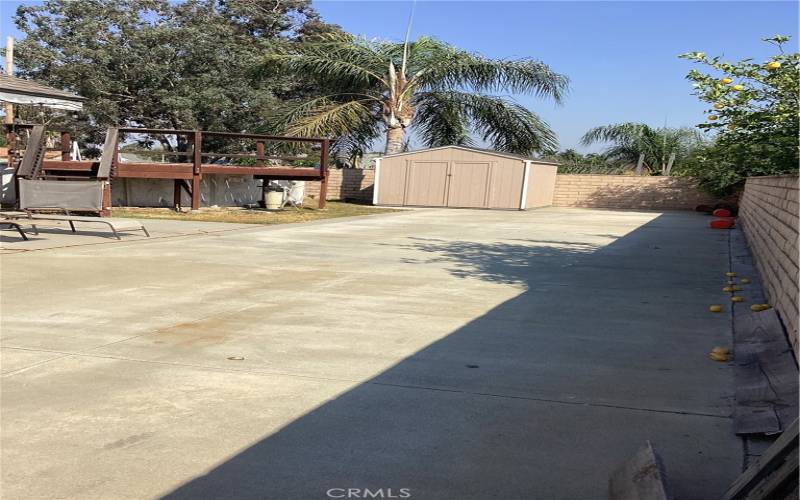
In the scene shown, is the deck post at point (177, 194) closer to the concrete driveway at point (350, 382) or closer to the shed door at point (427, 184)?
the concrete driveway at point (350, 382)

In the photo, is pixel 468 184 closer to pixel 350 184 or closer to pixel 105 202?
pixel 350 184

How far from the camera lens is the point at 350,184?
29891 mm

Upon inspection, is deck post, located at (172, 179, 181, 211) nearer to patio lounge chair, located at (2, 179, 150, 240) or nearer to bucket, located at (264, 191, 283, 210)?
bucket, located at (264, 191, 283, 210)

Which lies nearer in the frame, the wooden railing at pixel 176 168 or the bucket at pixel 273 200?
the wooden railing at pixel 176 168

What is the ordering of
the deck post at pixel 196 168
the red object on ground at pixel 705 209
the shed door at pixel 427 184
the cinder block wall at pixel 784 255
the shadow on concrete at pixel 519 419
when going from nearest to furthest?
the shadow on concrete at pixel 519 419, the cinder block wall at pixel 784 255, the deck post at pixel 196 168, the red object on ground at pixel 705 209, the shed door at pixel 427 184

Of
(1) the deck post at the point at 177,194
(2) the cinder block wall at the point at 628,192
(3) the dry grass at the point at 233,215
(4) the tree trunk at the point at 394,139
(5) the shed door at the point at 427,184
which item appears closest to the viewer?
(3) the dry grass at the point at 233,215

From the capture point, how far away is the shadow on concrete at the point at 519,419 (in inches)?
113

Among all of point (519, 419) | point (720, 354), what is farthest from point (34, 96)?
point (720, 354)

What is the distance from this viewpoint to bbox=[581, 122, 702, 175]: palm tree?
1280 inches

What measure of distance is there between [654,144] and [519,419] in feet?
105

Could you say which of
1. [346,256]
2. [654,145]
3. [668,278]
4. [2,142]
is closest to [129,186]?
[346,256]

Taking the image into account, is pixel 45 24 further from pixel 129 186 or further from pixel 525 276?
pixel 525 276

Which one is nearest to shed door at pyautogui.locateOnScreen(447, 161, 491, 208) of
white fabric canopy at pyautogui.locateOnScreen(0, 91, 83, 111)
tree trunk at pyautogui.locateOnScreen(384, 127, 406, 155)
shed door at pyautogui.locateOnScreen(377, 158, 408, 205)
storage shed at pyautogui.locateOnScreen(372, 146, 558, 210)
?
storage shed at pyautogui.locateOnScreen(372, 146, 558, 210)

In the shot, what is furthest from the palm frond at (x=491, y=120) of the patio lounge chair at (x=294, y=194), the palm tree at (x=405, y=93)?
the patio lounge chair at (x=294, y=194)
